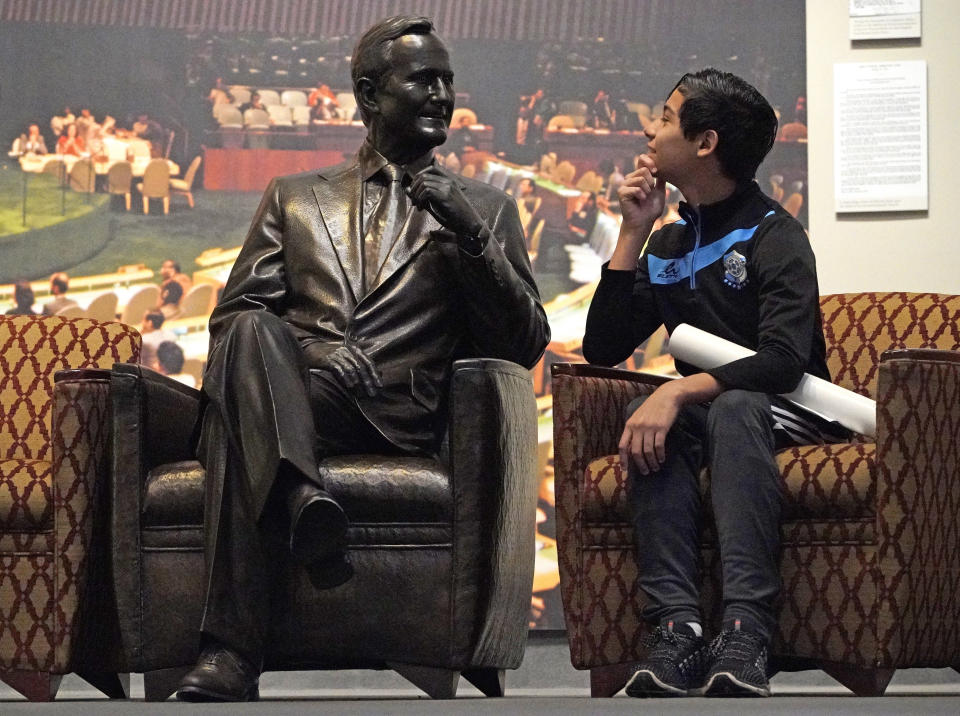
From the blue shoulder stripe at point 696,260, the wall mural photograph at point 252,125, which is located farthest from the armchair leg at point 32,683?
the wall mural photograph at point 252,125

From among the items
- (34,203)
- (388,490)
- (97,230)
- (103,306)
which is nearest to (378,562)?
(388,490)

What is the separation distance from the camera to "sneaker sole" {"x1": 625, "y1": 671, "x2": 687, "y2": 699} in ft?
6.73

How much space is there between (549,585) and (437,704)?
2.40m

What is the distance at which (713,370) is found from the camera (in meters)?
2.30

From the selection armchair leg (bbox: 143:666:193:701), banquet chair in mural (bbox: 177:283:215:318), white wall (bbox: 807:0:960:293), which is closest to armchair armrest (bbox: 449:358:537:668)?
armchair leg (bbox: 143:666:193:701)

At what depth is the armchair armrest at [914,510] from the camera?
7.38ft

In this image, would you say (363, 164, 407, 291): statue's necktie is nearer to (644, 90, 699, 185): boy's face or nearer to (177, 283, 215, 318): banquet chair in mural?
(644, 90, 699, 185): boy's face

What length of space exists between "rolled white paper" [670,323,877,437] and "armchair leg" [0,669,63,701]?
134 centimetres

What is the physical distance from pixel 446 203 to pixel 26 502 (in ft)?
3.39

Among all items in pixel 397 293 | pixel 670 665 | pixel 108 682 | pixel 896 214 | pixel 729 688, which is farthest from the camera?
pixel 896 214

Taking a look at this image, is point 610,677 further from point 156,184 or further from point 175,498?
point 156,184

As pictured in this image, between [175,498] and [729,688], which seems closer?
[729,688]

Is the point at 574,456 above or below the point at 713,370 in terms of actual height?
below

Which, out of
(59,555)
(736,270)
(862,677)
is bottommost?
(862,677)
